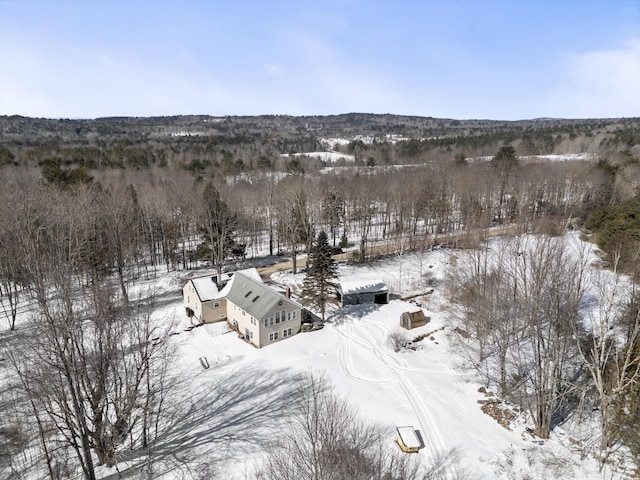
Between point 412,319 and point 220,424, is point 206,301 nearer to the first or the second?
point 220,424

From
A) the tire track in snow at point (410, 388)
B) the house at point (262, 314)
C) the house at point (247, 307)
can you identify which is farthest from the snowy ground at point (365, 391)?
the house at point (247, 307)

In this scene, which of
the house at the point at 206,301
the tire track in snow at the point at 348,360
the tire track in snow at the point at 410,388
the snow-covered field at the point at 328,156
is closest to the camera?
the tire track in snow at the point at 410,388

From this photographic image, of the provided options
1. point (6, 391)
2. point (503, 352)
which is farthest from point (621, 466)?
point (6, 391)

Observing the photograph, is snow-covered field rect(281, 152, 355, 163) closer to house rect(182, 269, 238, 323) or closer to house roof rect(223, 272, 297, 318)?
house rect(182, 269, 238, 323)

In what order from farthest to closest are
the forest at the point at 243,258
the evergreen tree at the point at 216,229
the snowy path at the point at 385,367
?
the evergreen tree at the point at 216,229 < the snowy path at the point at 385,367 < the forest at the point at 243,258

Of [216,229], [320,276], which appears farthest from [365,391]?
[216,229]

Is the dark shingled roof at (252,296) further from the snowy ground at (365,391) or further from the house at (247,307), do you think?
the snowy ground at (365,391)
